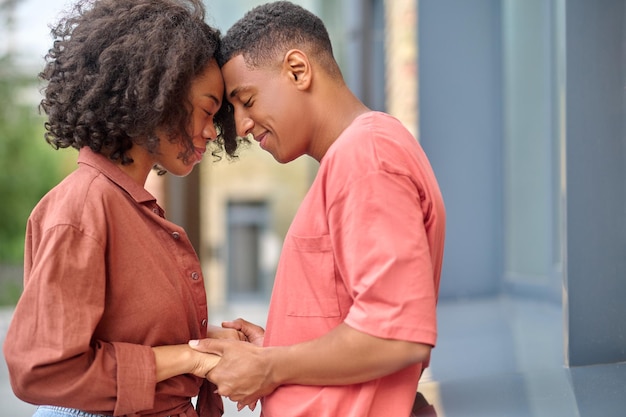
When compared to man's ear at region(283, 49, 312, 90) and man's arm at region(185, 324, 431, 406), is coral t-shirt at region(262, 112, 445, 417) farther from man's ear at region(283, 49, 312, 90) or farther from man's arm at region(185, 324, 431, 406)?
man's ear at region(283, 49, 312, 90)

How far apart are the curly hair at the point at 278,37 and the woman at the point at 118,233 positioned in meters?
0.09

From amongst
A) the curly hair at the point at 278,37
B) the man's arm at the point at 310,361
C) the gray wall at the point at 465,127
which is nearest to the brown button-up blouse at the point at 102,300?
the man's arm at the point at 310,361

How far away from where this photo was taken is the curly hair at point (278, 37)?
5.69ft

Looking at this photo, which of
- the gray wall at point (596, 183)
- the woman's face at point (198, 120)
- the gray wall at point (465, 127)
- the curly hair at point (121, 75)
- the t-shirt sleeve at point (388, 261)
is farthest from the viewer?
the gray wall at point (465, 127)

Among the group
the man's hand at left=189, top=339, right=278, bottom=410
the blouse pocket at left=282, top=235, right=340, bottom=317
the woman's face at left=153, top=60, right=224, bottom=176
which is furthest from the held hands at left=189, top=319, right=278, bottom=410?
the woman's face at left=153, top=60, right=224, bottom=176

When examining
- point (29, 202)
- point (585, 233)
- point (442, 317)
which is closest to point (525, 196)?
point (442, 317)

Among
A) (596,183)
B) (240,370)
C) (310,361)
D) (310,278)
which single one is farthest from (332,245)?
(596,183)

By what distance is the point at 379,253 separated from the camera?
1.40 metres

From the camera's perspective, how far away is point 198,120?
1.81 meters

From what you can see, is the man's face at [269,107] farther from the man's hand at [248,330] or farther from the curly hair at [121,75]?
the man's hand at [248,330]

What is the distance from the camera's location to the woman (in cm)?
147

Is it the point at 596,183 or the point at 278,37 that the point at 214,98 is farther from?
the point at 596,183

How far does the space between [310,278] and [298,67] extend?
48 cm

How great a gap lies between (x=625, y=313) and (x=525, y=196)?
1868 millimetres
